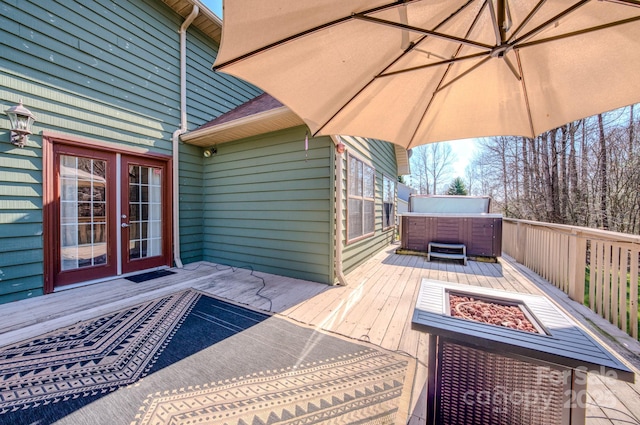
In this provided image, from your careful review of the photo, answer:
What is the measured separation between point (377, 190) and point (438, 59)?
177 inches

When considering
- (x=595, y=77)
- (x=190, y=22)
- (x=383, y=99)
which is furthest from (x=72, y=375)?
(x=190, y=22)

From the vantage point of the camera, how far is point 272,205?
4238mm

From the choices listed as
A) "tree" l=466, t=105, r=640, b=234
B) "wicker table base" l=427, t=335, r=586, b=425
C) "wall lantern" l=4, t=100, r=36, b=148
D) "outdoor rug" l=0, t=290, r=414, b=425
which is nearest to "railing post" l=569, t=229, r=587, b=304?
"outdoor rug" l=0, t=290, r=414, b=425

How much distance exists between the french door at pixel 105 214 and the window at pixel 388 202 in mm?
5156

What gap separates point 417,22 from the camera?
147 cm

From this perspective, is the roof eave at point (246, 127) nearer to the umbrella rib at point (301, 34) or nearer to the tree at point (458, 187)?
the umbrella rib at point (301, 34)

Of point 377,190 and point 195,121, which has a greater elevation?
point 195,121

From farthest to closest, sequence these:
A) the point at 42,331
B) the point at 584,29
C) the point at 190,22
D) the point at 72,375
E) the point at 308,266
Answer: the point at 190,22
the point at 308,266
the point at 42,331
the point at 72,375
the point at 584,29

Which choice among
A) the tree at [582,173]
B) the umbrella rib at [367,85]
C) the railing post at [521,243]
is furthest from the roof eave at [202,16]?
the tree at [582,173]

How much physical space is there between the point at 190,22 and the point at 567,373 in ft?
21.7

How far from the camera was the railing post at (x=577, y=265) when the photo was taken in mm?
A: 2996

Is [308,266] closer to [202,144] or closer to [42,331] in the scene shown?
[42,331]

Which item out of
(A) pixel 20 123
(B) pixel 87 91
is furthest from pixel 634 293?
(B) pixel 87 91

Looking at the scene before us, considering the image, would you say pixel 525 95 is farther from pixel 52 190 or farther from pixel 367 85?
pixel 52 190
